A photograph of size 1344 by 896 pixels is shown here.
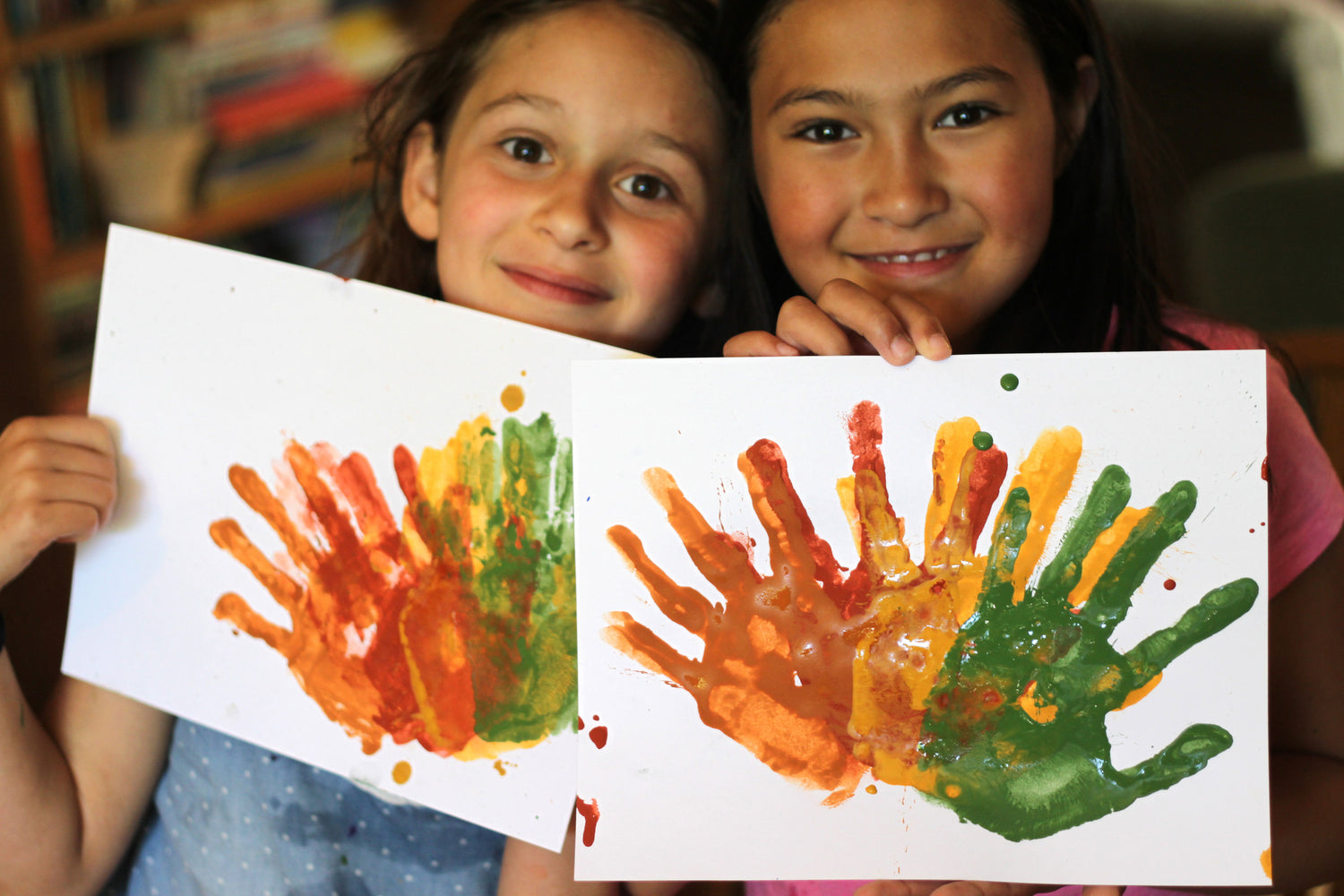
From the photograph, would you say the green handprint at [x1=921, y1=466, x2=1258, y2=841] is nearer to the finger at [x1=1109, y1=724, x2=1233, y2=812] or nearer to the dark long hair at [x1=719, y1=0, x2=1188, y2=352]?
the finger at [x1=1109, y1=724, x2=1233, y2=812]

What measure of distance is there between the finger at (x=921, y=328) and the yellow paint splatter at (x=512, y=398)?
0.83 ft

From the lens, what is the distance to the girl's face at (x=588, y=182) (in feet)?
2.79

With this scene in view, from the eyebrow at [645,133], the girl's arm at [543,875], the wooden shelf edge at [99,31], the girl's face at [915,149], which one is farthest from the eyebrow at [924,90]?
the wooden shelf edge at [99,31]

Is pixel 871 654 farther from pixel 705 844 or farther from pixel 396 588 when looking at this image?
pixel 396 588

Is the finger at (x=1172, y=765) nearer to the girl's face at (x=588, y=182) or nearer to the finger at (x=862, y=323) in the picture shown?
the finger at (x=862, y=323)

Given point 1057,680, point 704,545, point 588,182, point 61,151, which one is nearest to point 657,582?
point 704,545

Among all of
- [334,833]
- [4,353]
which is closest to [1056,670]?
[334,833]

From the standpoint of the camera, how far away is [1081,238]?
924 millimetres

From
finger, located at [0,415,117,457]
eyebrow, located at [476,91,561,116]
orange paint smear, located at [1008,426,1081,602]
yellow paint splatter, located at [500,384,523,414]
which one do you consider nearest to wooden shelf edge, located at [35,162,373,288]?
eyebrow, located at [476,91,561,116]

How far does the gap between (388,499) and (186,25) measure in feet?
5.50

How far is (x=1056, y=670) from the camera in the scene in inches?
25.6

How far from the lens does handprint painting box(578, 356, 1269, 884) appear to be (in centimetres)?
64

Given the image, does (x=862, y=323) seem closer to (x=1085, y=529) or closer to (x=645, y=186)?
(x=1085, y=529)

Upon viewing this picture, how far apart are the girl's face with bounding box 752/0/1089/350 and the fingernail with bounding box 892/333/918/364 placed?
6.4 inches
